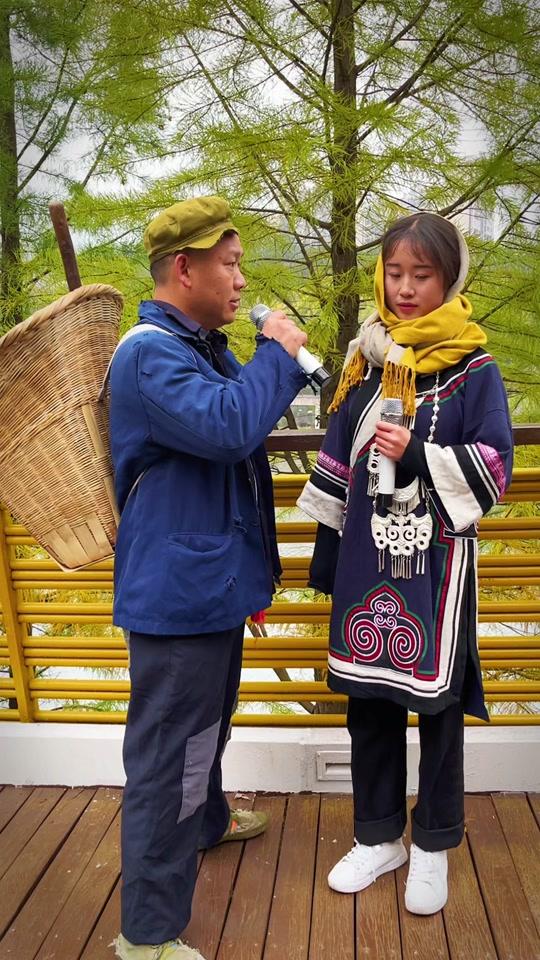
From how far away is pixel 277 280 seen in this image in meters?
5.19

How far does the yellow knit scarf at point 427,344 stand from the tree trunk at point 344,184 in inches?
133

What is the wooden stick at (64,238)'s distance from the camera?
1.59m

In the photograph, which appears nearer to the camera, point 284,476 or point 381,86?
point 284,476

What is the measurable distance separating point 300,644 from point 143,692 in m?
0.78

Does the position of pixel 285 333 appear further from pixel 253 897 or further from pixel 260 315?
pixel 253 897

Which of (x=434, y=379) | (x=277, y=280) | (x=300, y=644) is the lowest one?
(x=300, y=644)

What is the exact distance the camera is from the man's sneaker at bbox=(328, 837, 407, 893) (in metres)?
1.90

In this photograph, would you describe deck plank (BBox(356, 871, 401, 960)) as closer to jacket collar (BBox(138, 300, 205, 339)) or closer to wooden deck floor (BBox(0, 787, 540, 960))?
wooden deck floor (BBox(0, 787, 540, 960))

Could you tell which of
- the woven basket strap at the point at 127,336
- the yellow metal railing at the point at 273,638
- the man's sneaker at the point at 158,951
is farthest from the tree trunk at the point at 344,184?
the man's sneaker at the point at 158,951

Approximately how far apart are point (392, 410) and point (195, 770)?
77 centimetres

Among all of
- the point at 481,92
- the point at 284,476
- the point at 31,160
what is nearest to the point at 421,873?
the point at 284,476

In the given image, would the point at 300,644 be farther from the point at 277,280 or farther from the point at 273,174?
the point at 273,174

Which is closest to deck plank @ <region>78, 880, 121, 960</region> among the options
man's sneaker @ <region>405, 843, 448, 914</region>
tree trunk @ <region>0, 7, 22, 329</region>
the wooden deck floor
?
the wooden deck floor

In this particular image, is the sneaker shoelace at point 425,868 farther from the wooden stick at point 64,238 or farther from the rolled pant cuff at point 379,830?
the wooden stick at point 64,238
